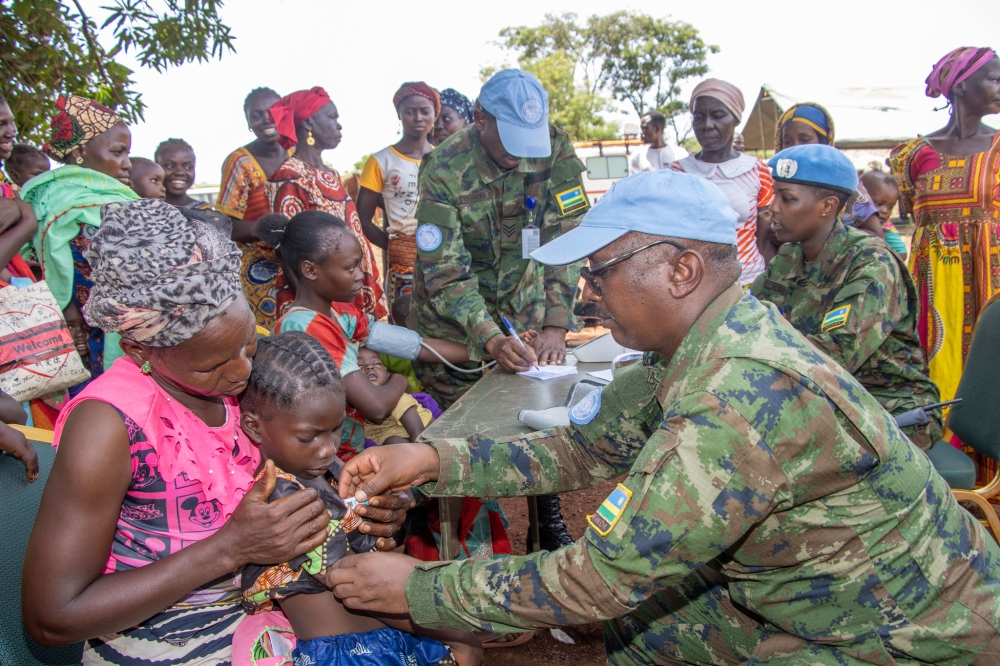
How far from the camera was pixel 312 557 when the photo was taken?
5.76 ft

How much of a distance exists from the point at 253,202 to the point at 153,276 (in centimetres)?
351

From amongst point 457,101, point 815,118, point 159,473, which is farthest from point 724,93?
point 159,473

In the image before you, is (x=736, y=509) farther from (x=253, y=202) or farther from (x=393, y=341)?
(x=253, y=202)

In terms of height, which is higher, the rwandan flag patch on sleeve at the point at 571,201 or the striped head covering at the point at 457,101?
the striped head covering at the point at 457,101

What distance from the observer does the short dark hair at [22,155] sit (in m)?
5.20

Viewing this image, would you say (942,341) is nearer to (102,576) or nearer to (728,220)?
(728,220)

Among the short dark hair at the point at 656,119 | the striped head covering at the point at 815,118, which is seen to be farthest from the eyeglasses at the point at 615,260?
the short dark hair at the point at 656,119

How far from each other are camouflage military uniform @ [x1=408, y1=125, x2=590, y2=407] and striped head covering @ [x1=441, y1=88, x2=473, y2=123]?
3.02 m

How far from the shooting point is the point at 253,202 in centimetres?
483

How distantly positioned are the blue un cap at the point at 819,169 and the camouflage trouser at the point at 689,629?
2.04 metres

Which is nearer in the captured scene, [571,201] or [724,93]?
[571,201]

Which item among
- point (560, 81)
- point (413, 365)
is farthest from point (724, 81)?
point (560, 81)

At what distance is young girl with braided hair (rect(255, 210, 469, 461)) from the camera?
9.37ft

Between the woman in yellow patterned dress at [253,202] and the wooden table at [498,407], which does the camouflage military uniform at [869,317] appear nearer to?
the wooden table at [498,407]
